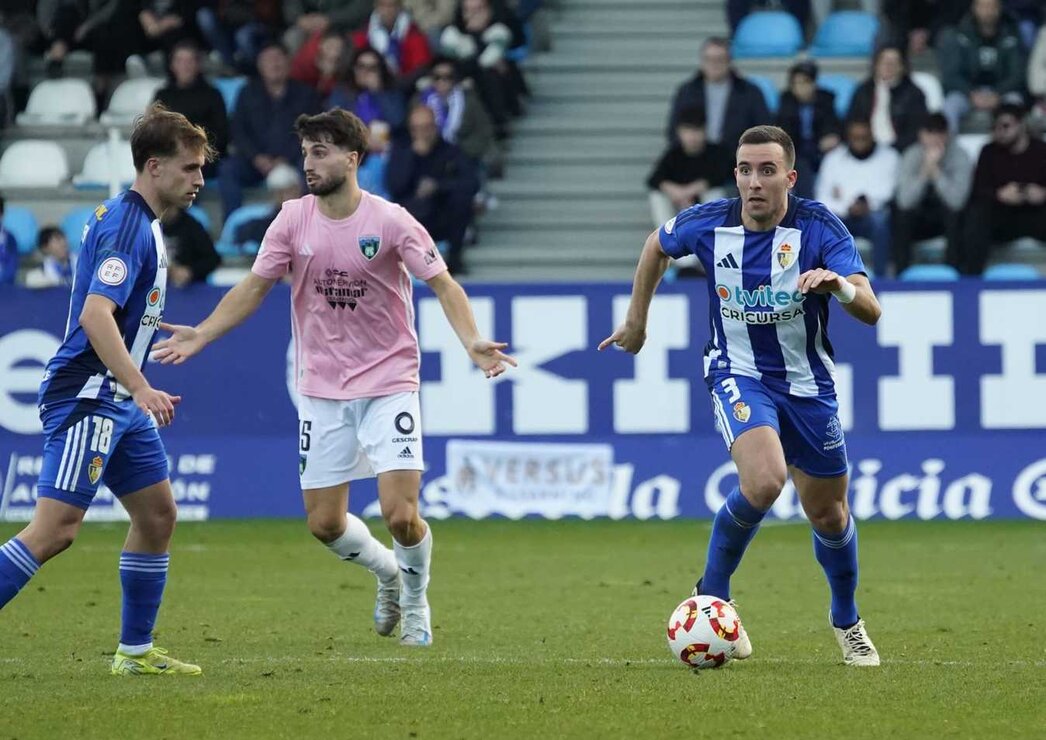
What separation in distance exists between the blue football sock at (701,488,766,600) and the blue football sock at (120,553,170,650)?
7.92ft

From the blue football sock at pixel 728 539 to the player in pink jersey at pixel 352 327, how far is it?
4.64 ft

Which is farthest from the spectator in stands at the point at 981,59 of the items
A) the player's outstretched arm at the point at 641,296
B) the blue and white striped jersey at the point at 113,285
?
the blue and white striped jersey at the point at 113,285

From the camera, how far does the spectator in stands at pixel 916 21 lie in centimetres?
2031

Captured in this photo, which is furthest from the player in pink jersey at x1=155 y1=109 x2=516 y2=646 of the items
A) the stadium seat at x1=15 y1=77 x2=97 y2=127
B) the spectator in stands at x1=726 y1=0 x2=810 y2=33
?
the stadium seat at x1=15 y1=77 x2=97 y2=127

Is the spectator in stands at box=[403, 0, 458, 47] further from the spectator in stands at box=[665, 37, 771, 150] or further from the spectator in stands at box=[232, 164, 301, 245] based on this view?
the spectator in stands at box=[665, 37, 771, 150]

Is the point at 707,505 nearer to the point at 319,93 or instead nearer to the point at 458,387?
the point at 458,387

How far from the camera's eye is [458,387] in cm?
1602

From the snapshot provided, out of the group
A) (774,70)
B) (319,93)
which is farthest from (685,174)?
(319,93)

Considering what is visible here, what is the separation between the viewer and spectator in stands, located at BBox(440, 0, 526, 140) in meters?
20.7

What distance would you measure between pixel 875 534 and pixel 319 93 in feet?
28.1

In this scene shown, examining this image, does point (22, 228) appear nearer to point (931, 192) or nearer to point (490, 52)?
point (490, 52)

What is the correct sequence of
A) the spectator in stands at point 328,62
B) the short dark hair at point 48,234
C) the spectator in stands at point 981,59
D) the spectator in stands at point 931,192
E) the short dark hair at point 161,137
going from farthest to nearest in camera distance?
the spectator in stands at point 328,62 < the spectator in stands at point 981,59 < the short dark hair at point 48,234 < the spectator in stands at point 931,192 < the short dark hair at point 161,137

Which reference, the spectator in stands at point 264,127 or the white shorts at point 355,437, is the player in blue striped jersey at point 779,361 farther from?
the spectator in stands at point 264,127

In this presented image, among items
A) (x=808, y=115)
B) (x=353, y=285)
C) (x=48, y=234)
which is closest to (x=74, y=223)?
(x=48, y=234)
